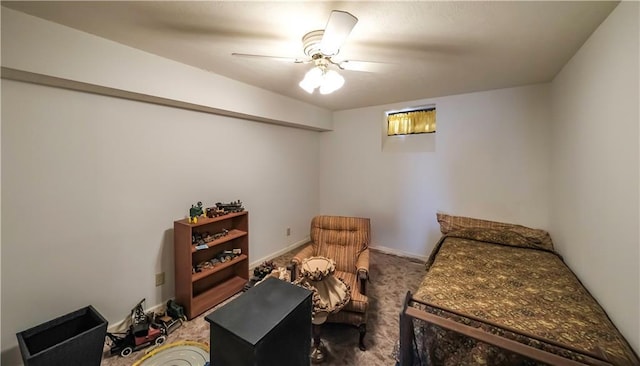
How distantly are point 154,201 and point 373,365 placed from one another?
239cm

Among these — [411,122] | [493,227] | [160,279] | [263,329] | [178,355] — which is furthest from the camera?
Answer: [411,122]

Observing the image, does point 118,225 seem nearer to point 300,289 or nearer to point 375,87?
point 300,289

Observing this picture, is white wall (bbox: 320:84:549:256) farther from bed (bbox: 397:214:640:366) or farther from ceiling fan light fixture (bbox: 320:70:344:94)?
ceiling fan light fixture (bbox: 320:70:344:94)

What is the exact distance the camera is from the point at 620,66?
1406mm

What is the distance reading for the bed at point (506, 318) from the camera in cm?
120

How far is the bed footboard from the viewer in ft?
3.74

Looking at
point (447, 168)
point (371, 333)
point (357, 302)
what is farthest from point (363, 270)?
point (447, 168)

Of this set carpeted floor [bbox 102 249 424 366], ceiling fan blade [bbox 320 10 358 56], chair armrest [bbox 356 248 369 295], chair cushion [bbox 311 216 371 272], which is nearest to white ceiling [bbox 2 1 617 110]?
ceiling fan blade [bbox 320 10 358 56]

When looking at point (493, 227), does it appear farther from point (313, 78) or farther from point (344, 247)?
point (313, 78)

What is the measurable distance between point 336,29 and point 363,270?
188 centimetres

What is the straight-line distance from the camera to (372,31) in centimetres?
168

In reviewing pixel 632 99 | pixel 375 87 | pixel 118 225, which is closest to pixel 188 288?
pixel 118 225

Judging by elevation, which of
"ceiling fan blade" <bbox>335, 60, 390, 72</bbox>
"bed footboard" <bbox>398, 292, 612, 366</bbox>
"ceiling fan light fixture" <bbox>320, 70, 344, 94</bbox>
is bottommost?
"bed footboard" <bbox>398, 292, 612, 366</bbox>

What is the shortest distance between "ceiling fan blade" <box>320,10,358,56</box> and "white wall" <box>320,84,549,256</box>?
8.08ft
